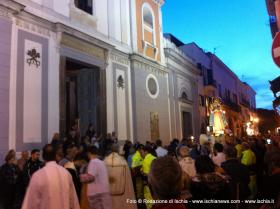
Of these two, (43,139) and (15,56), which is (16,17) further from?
(43,139)

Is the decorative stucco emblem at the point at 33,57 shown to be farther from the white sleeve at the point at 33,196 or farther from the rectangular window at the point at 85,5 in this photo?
the white sleeve at the point at 33,196

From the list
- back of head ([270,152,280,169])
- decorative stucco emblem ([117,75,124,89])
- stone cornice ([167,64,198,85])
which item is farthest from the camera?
stone cornice ([167,64,198,85])

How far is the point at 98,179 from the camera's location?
232 inches

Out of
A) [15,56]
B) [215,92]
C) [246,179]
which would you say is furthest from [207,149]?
[215,92]

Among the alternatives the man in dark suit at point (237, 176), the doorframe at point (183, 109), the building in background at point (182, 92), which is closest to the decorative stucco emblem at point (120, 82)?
the building in background at point (182, 92)

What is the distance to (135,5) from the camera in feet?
60.5

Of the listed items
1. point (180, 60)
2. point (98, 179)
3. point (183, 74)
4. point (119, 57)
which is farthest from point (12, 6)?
point (183, 74)

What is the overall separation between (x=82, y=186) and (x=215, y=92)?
2755cm

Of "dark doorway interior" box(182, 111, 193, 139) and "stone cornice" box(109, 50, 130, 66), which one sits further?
"dark doorway interior" box(182, 111, 193, 139)

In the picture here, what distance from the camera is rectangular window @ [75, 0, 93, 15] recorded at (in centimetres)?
1473

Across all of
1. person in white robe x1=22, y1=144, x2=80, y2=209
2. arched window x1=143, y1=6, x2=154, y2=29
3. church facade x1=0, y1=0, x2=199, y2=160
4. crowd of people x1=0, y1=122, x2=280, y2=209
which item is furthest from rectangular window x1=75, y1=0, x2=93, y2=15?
person in white robe x1=22, y1=144, x2=80, y2=209

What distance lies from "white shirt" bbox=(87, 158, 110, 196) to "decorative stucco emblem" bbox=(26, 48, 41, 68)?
6553 mm

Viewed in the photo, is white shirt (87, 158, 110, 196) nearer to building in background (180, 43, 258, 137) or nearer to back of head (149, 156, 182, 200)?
back of head (149, 156, 182, 200)

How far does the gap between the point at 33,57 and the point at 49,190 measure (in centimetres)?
829
